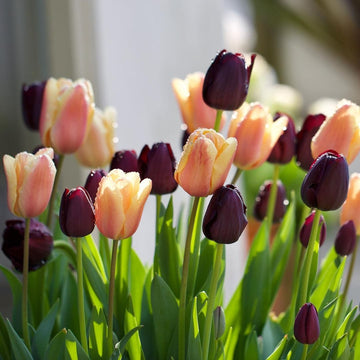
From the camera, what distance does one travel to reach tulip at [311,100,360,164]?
1.59ft

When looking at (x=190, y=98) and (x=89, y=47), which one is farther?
(x=89, y=47)

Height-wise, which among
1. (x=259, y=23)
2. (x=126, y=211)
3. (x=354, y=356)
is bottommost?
(x=354, y=356)

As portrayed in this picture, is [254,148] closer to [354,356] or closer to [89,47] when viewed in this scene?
[354,356]

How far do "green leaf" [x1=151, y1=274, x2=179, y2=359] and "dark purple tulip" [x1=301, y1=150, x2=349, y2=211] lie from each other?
11 centimetres

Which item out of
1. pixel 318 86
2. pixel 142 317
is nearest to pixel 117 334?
pixel 142 317

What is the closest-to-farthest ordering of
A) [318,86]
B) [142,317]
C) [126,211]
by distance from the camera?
Answer: [126,211], [142,317], [318,86]

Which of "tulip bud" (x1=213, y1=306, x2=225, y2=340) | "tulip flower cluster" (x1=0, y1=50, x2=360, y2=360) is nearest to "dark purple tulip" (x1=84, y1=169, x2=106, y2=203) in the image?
"tulip flower cluster" (x1=0, y1=50, x2=360, y2=360)

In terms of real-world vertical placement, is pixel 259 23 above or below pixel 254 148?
above

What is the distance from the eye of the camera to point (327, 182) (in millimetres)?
439

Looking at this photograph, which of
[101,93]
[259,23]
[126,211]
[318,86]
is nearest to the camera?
[126,211]

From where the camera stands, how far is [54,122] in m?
0.55

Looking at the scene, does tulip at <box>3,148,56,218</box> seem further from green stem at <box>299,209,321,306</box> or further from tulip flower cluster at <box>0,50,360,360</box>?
green stem at <box>299,209,321,306</box>

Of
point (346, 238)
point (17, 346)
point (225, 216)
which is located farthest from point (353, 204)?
point (17, 346)

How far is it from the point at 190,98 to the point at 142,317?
6.2 inches
